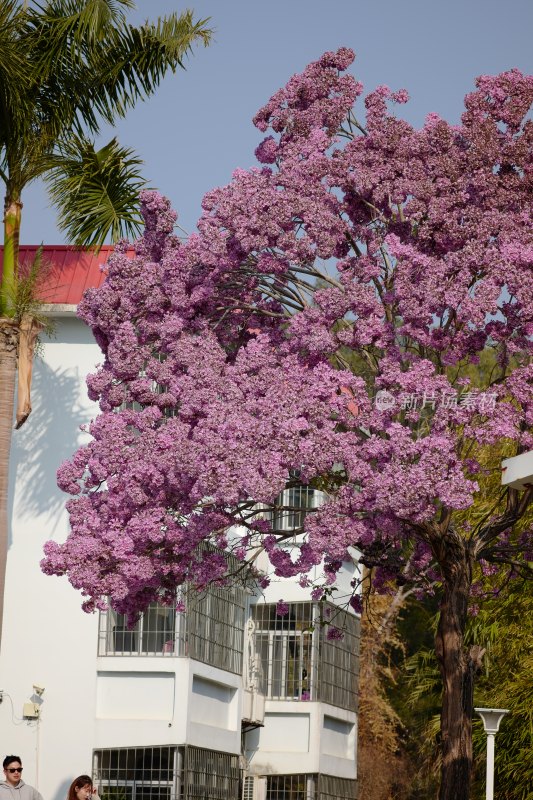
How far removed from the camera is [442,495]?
14734mm

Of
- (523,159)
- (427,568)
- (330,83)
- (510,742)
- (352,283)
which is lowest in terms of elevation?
(510,742)

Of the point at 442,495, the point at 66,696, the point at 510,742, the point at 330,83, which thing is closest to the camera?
the point at 442,495

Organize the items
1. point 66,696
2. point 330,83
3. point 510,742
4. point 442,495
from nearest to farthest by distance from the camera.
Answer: point 442,495 < point 330,83 < point 66,696 < point 510,742

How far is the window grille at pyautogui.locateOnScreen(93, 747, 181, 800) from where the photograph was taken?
24.6m

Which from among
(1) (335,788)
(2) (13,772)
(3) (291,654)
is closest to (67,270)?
(3) (291,654)

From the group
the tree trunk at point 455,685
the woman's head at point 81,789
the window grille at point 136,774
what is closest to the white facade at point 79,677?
the window grille at point 136,774

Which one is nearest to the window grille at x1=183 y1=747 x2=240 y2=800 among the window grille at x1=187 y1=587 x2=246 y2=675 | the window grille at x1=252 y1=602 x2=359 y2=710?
the window grille at x1=187 y1=587 x2=246 y2=675

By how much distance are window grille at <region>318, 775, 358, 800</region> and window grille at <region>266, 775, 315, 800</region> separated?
0.70ft

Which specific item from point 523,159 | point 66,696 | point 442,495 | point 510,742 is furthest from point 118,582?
point 510,742

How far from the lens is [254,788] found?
106 feet

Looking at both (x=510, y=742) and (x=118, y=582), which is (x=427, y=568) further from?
(x=510, y=742)

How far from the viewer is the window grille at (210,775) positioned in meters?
25.1

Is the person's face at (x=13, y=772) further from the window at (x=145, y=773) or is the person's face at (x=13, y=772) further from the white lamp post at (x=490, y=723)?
the window at (x=145, y=773)

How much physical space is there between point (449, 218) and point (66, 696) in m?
11.9
